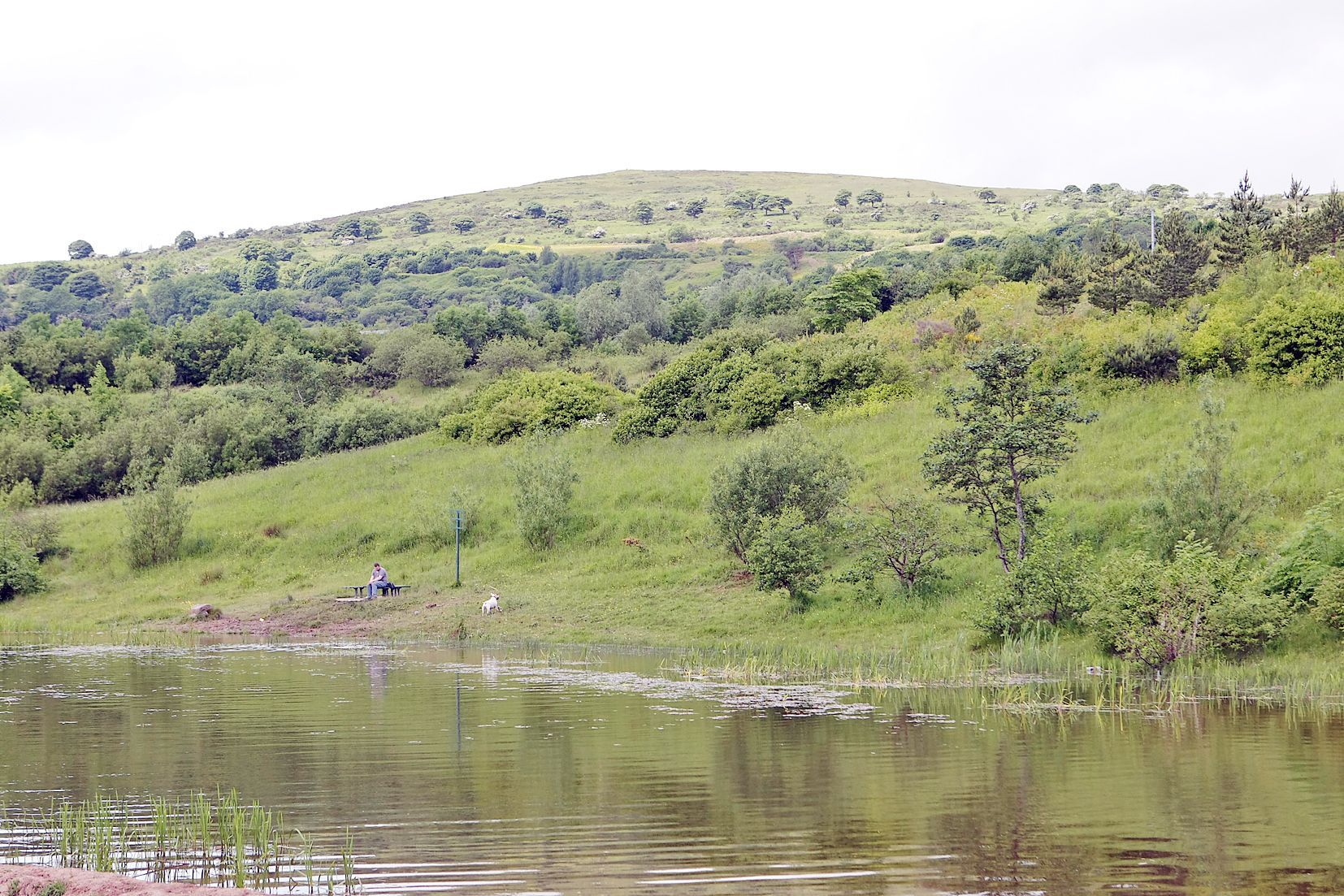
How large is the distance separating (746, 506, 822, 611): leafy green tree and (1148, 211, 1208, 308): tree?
23.0 m

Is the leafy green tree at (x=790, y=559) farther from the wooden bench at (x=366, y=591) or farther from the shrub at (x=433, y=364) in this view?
the shrub at (x=433, y=364)

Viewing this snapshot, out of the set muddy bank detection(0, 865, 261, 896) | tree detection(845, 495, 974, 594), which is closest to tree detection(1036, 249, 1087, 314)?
tree detection(845, 495, 974, 594)

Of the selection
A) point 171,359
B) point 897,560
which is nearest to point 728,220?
point 171,359

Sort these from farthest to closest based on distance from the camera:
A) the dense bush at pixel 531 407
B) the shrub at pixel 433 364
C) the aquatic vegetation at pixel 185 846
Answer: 1. the shrub at pixel 433 364
2. the dense bush at pixel 531 407
3. the aquatic vegetation at pixel 185 846

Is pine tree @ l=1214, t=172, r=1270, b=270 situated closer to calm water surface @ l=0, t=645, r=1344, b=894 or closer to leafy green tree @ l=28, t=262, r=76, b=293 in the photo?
calm water surface @ l=0, t=645, r=1344, b=894

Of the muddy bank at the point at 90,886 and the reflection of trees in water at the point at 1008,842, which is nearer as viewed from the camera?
the muddy bank at the point at 90,886

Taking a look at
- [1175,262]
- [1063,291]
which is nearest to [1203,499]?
[1175,262]

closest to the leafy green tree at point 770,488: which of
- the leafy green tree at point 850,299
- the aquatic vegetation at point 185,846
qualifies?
the aquatic vegetation at point 185,846

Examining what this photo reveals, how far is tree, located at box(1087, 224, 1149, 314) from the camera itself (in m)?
50.3

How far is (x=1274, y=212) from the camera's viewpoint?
194 feet

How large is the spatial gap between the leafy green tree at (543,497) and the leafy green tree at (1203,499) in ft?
66.3

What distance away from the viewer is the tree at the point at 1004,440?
29.7 m

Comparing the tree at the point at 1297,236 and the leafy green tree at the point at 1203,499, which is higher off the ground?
the tree at the point at 1297,236

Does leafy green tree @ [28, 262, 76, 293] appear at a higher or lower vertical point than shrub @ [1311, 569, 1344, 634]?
higher
